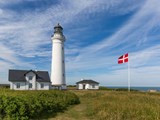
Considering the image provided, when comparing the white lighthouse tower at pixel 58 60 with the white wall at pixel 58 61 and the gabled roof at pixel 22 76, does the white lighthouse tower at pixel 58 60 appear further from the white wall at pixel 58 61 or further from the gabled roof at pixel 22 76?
the gabled roof at pixel 22 76

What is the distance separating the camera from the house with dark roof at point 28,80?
46.8 metres

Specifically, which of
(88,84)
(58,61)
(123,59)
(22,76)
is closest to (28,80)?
(22,76)

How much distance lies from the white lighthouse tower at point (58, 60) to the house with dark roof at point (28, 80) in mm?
3979

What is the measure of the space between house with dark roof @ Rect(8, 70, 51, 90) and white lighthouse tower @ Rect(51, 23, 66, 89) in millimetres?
3979

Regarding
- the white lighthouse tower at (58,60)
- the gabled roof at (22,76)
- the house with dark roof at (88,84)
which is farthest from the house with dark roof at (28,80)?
the house with dark roof at (88,84)

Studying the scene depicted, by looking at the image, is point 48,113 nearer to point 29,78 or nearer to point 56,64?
point 56,64

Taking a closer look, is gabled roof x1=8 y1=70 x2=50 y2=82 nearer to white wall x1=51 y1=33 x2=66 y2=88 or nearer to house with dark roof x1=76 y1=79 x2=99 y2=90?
white wall x1=51 y1=33 x2=66 y2=88

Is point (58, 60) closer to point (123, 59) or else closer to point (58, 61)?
point (58, 61)

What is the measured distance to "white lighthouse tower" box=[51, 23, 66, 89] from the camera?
43656 mm

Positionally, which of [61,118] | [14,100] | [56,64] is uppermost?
[56,64]

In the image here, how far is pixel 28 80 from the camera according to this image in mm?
47656

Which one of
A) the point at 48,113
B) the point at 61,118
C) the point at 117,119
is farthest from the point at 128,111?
→ the point at 48,113

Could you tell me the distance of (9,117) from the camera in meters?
10.5

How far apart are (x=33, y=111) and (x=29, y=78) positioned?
3774 centimetres
